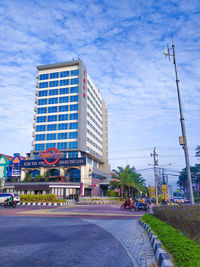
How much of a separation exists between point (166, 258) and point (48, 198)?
3514 cm

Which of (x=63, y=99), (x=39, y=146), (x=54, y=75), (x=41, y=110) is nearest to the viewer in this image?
(x=39, y=146)

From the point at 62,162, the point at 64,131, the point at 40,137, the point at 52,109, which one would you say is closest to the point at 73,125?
the point at 64,131

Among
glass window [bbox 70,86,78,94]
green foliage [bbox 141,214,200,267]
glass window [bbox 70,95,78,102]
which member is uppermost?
glass window [bbox 70,86,78,94]

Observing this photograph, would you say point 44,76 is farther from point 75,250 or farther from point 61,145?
point 75,250

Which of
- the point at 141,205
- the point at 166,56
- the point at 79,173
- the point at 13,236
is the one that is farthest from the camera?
the point at 79,173

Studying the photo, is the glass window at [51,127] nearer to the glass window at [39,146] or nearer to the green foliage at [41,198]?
the glass window at [39,146]

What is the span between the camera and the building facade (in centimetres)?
5538

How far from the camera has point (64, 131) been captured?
201ft

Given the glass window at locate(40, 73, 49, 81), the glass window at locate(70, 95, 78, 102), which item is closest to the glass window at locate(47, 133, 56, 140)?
the glass window at locate(70, 95, 78, 102)

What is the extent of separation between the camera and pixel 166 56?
16672mm

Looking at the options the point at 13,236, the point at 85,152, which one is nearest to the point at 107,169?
Answer: the point at 85,152

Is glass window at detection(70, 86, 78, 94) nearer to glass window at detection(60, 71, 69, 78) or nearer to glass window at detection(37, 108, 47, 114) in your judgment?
glass window at detection(60, 71, 69, 78)

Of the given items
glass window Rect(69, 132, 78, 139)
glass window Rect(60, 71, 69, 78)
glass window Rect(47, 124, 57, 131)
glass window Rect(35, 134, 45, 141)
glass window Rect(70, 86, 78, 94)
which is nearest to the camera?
glass window Rect(69, 132, 78, 139)

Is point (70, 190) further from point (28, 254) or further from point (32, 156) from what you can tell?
point (28, 254)
